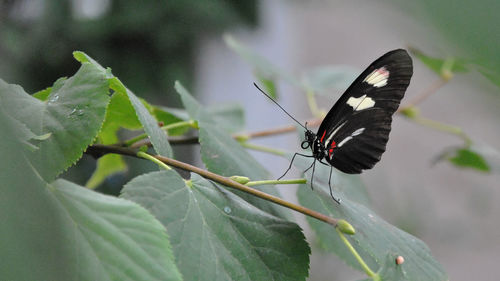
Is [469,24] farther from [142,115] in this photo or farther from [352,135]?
[352,135]

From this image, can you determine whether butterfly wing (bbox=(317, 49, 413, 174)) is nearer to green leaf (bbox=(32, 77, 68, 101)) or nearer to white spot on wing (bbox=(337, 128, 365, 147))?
white spot on wing (bbox=(337, 128, 365, 147))

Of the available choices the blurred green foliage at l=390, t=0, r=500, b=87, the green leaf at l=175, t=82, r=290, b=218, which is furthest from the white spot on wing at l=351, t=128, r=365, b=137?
the blurred green foliage at l=390, t=0, r=500, b=87

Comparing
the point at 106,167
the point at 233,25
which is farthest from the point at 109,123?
the point at 233,25

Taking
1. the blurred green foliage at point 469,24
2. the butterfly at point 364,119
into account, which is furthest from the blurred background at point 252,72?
the blurred green foliage at point 469,24

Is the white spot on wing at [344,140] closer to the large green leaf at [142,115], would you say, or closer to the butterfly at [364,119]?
the butterfly at [364,119]

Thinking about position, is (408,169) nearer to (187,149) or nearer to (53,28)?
(187,149)

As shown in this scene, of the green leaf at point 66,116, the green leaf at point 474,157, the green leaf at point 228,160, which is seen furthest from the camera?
the green leaf at point 474,157

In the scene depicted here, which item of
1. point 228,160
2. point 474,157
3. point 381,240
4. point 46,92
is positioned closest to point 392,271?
point 381,240
